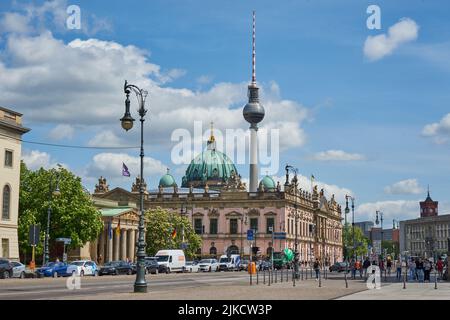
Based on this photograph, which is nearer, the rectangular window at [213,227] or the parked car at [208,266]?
the parked car at [208,266]

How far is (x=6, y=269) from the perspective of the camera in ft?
192

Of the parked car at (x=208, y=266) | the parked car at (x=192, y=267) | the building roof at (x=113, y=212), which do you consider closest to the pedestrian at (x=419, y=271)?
the parked car at (x=192, y=267)

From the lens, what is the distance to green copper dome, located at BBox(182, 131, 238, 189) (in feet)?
632

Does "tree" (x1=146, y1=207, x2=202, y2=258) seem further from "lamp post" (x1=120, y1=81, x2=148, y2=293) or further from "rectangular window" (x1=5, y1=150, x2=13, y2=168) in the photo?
"lamp post" (x1=120, y1=81, x2=148, y2=293)

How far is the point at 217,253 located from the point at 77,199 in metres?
72.2

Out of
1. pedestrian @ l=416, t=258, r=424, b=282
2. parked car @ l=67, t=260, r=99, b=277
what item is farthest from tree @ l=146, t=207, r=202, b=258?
pedestrian @ l=416, t=258, r=424, b=282

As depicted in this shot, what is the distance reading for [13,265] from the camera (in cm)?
6016

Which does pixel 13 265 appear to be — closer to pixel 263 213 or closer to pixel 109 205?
pixel 109 205

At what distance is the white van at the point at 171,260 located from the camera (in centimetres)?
8481

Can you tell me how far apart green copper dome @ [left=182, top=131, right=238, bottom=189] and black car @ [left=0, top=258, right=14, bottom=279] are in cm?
13100

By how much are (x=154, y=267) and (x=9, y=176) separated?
18.2 metres

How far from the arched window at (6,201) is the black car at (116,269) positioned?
11.8 m

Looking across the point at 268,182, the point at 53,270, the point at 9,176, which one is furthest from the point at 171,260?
the point at 268,182

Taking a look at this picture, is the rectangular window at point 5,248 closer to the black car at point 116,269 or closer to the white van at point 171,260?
the black car at point 116,269
